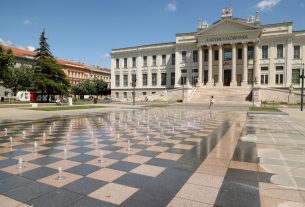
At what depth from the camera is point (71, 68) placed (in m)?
118

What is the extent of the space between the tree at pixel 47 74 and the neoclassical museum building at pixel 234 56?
1079 inches

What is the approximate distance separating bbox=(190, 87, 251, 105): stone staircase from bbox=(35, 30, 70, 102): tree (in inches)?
1227

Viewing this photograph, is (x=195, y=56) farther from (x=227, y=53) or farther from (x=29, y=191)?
(x=29, y=191)

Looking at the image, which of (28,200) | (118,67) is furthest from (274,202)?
(118,67)

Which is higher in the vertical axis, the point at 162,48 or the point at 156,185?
the point at 162,48

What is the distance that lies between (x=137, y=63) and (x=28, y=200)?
73880 millimetres

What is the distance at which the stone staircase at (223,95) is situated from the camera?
49.5 meters

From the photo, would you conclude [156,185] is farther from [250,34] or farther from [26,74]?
[26,74]

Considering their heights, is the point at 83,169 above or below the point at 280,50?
below

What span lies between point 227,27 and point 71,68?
81473mm

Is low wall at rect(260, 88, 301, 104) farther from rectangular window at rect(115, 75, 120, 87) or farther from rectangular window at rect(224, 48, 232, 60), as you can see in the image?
rectangular window at rect(115, 75, 120, 87)

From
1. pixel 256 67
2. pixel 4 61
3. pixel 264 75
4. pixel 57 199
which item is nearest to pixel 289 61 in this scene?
pixel 264 75

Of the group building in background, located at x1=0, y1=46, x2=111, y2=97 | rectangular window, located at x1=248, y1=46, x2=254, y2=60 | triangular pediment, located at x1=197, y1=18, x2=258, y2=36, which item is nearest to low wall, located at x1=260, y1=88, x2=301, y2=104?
rectangular window, located at x1=248, y1=46, x2=254, y2=60

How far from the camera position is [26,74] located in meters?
69.4
